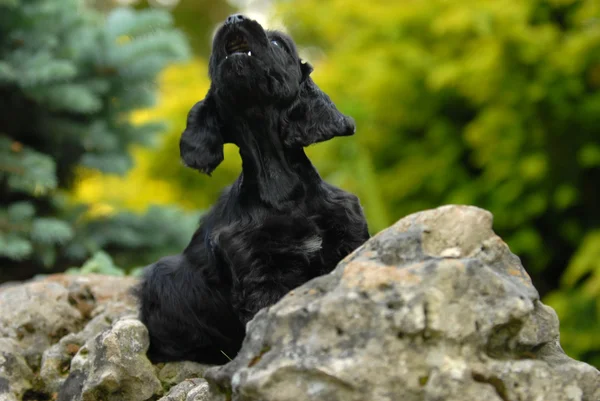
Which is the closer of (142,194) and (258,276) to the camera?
(258,276)

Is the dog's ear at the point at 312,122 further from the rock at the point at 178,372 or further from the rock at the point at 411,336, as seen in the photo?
the rock at the point at 178,372

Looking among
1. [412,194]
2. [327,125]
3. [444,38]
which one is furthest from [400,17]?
[327,125]

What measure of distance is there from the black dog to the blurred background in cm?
292

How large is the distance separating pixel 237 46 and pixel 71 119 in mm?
5777

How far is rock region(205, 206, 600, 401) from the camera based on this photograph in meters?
2.65

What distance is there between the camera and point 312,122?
11.7ft

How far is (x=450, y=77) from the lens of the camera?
954cm

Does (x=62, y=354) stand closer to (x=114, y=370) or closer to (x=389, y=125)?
(x=114, y=370)

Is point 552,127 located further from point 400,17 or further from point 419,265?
point 419,265

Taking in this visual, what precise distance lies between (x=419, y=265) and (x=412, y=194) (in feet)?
26.4

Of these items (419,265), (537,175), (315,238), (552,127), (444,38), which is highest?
(444,38)

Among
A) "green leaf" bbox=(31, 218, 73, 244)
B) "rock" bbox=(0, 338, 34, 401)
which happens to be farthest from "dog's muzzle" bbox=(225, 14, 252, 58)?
"green leaf" bbox=(31, 218, 73, 244)

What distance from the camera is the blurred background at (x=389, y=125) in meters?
8.02

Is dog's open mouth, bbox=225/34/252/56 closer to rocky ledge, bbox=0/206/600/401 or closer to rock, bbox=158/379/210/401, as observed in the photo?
rocky ledge, bbox=0/206/600/401
